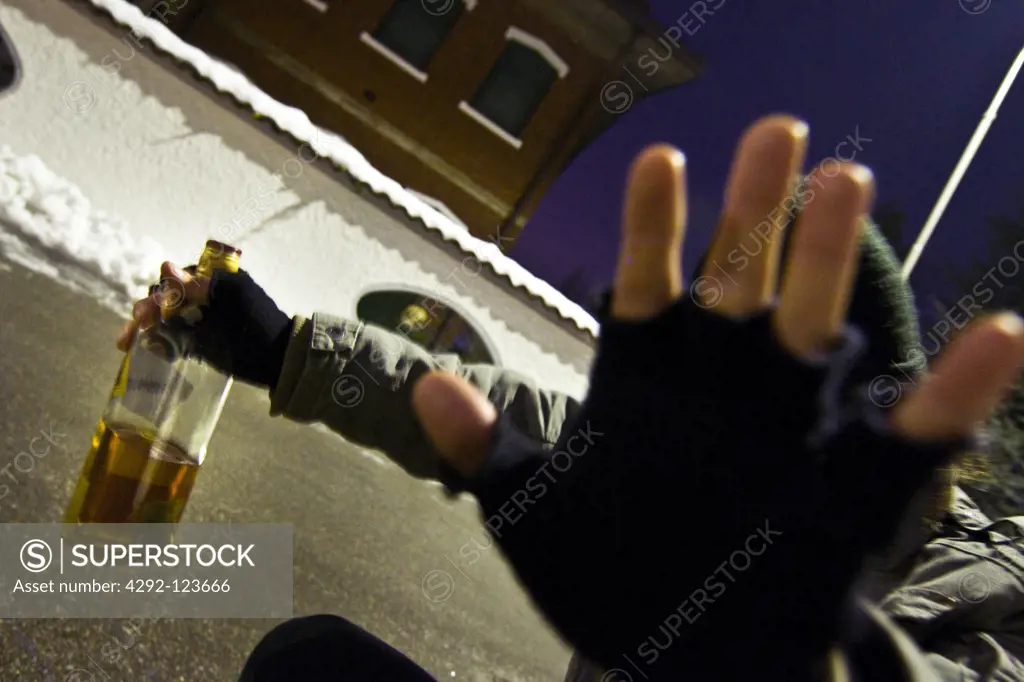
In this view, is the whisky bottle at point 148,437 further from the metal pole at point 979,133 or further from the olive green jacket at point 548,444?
the metal pole at point 979,133

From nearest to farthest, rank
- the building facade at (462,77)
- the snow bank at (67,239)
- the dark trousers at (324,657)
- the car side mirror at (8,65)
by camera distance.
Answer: the dark trousers at (324,657) → the snow bank at (67,239) → the car side mirror at (8,65) → the building facade at (462,77)

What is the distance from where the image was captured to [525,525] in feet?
1.09

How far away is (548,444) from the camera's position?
541mm

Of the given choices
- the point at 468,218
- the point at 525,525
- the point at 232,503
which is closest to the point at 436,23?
the point at 468,218

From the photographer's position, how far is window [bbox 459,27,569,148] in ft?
12.9

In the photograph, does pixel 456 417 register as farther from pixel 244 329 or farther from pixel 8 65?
pixel 8 65

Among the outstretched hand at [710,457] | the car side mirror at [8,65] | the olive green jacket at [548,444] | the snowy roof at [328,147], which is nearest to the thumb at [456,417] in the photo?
the outstretched hand at [710,457]

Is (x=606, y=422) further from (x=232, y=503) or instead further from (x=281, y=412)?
(x=232, y=503)

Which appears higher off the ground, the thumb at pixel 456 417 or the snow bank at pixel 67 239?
the thumb at pixel 456 417

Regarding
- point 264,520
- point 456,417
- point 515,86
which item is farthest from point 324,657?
point 515,86

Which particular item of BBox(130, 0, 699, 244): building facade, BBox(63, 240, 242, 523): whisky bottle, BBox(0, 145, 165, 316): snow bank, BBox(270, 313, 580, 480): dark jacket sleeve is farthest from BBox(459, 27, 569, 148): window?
BBox(270, 313, 580, 480): dark jacket sleeve

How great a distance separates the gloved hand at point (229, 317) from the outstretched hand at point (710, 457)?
276 mm

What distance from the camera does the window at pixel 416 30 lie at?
386 centimetres

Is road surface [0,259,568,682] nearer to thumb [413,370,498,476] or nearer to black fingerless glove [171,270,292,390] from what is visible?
black fingerless glove [171,270,292,390]
